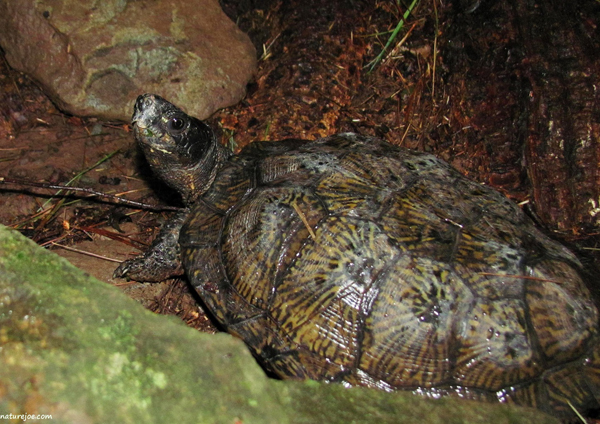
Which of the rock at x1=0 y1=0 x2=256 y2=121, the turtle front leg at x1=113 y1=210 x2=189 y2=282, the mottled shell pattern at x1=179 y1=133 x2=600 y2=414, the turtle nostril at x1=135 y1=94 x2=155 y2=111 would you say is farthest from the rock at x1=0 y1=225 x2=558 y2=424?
the rock at x1=0 y1=0 x2=256 y2=121

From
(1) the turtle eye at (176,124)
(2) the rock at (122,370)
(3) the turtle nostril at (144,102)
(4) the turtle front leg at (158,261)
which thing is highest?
(3) the turtle nostril at (144,102)

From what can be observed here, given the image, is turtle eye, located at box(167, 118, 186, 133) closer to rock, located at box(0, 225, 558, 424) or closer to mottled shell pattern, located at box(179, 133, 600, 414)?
mottled shell pattern, located at box(179, 133, 600, 414)

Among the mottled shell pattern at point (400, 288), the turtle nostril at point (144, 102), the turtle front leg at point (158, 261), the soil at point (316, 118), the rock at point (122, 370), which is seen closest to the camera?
the rock at point (122, 370)

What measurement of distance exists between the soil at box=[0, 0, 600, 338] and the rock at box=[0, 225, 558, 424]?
4.81 ft

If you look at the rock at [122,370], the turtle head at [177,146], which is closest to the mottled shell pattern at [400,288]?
the rock at [122,370]

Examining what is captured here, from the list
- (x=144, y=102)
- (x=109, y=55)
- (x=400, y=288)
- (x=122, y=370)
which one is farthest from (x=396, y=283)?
(x=109, y=55)

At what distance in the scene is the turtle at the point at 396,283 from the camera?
2.24 m

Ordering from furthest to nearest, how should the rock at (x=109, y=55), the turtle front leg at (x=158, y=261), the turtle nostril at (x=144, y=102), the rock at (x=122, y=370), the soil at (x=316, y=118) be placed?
the rock at (x=109, y=55), the soil at (x=316, y=118), the turtle front leg at (x=158, y=261), the turtle nostril at (x=144, y=102), the rock at (x=122, y=370)

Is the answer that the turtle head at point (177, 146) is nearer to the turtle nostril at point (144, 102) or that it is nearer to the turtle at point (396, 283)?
the turtle nostril at point (144, 102)

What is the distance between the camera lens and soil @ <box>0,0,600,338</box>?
341 cm

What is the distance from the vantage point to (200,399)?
1540mm

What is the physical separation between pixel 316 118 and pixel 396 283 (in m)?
2.36

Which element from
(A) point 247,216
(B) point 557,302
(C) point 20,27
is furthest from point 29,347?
(C) point 20,27

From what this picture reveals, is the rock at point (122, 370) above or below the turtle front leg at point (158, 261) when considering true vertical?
above
